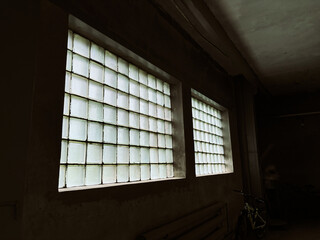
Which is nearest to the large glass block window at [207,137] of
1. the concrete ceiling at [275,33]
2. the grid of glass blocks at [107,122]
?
the grid of glass blocks at [107,122]

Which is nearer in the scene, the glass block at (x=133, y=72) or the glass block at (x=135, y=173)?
the glass block at (x=135, y=173)

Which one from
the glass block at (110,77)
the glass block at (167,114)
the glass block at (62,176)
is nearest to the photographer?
the glass block at (62,176)

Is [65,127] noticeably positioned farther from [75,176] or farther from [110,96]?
[110,96]

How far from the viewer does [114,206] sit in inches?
91.0

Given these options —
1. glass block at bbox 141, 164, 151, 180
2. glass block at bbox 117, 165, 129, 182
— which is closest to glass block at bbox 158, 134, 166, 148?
glass block at bbox 141, 164, 151, 180

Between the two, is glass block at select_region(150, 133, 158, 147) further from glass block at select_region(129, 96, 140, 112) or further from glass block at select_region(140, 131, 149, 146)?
glass block at select_region(129, 96, 140, 112)

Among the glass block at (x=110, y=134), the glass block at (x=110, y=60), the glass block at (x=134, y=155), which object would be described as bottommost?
the glass block at (x=134, y=155)

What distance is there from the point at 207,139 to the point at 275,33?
2381mm

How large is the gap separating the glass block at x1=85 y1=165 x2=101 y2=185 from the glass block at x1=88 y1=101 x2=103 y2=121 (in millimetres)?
475

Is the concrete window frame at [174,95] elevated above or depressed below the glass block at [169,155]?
above

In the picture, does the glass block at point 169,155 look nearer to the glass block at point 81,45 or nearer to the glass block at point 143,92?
the glass block at point 143,92

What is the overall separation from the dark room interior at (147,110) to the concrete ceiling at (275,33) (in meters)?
0.03

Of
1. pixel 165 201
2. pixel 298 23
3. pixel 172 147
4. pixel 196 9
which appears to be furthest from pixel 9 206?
pixel 298 23

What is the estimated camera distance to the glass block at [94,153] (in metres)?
2.33
